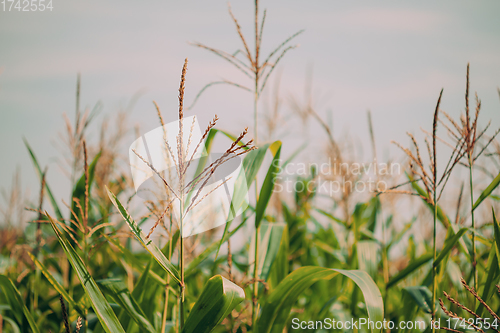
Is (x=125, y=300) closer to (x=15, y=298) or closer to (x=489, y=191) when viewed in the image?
(x=15, y=298)

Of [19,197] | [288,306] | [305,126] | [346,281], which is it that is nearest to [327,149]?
[305,126]

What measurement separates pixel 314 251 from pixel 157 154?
87.4 inches

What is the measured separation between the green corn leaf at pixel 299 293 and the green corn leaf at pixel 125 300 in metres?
0.44

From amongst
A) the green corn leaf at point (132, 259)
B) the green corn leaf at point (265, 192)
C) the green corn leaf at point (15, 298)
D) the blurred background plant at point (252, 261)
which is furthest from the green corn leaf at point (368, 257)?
the green corn leaf at point (15, 298)

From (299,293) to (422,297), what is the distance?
0.58m

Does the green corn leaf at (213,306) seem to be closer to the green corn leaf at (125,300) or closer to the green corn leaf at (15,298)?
the green corn leaf at (125,300)

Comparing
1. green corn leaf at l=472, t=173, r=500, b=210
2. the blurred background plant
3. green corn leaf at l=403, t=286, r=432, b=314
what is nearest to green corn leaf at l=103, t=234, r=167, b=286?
the blurred background plant

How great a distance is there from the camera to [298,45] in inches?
48.7

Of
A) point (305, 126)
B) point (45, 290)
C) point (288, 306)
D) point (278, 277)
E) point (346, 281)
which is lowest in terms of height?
point (45, 290)

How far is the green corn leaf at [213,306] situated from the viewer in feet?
2.60

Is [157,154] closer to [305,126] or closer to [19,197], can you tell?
[305,126]

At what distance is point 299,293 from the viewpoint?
1127mm

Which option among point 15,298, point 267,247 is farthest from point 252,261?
point 15,298

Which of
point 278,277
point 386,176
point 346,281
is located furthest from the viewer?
point 386,176
